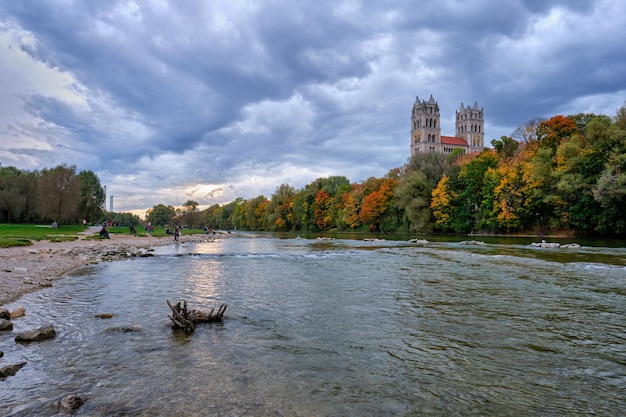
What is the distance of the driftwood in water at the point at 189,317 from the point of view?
891cm

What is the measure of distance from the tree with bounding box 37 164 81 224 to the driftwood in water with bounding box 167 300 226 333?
238ft

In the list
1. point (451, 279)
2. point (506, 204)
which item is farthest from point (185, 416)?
point (506, 204)

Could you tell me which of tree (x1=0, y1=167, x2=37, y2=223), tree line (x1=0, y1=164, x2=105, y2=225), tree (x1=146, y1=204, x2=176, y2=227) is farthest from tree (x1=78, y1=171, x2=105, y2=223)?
tree (x1=146, y1=204, x2=176, y2=227)

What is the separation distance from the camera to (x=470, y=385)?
19.3ft

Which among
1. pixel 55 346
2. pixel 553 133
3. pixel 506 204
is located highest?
pixel 553 133

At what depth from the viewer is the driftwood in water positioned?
29.2ft

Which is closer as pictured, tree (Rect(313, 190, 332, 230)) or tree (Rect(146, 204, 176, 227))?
tree (Rect(313, 190, 332, 230))

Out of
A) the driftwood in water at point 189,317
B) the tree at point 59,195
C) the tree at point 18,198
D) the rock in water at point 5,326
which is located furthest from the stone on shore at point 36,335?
the tree at point 18,198

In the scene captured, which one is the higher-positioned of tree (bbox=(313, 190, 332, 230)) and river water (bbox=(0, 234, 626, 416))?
tree (bbox=(313, 190, 332, 230))

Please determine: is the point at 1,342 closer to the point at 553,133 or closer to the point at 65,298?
the point at 65,298

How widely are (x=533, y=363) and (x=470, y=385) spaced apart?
69.4 inches

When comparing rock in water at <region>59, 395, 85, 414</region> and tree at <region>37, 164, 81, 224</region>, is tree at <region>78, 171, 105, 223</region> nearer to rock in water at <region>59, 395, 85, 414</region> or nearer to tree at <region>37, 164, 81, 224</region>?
tree at <region>37, 164, 81, 224</region>

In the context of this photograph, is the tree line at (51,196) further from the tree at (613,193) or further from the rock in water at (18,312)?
the tree at (613,193)

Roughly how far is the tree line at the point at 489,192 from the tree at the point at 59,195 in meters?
0.18
